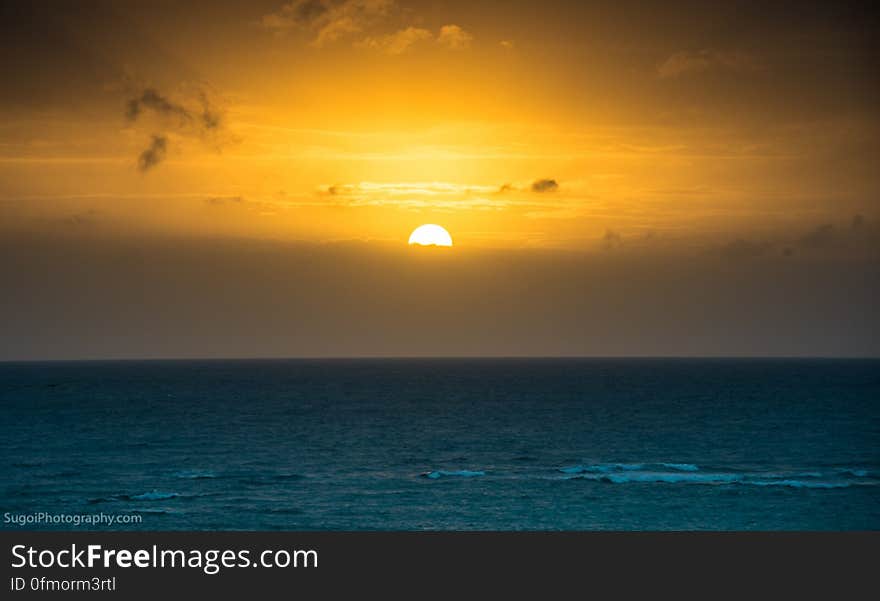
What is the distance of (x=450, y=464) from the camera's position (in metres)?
36.7

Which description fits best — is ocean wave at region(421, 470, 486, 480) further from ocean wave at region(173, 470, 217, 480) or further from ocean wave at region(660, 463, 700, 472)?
ocean wave at region(173, 470, 217, 480)

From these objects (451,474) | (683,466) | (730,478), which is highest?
(451,474)

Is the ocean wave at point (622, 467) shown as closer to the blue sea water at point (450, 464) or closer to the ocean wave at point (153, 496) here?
the blue sea water at point (450, 464)

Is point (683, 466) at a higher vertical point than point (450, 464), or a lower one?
lower

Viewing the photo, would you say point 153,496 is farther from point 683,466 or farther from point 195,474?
point 683,466

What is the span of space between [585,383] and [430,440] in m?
61.6

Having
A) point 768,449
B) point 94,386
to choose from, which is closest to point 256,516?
point 768,449

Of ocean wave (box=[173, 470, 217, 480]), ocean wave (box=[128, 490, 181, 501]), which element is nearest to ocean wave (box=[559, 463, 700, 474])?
ocean wave (box=[173, 470, 217, 480])

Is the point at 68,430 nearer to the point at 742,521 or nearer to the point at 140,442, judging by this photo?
the point at 140,442

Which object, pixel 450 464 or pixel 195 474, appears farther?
pixel 450 464

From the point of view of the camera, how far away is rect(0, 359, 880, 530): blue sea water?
26.1 m

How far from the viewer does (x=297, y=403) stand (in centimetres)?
7194

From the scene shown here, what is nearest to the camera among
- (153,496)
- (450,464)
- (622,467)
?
(153,496)

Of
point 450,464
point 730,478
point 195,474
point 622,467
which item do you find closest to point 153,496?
point 195,474
